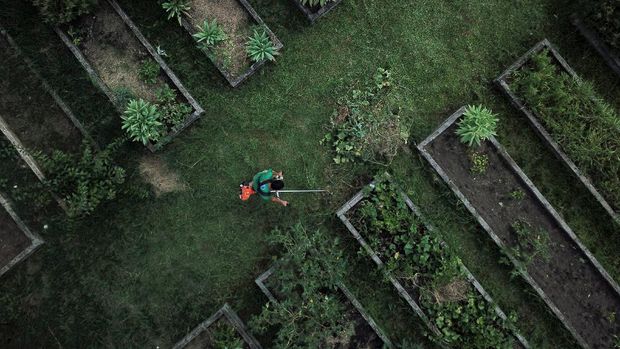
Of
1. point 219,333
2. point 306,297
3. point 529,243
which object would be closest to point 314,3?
Result: point 306,297

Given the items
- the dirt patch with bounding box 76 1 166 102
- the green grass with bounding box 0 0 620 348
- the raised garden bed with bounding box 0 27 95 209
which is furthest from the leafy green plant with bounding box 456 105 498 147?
the raised garden bed with bounding box 0 27 95 209

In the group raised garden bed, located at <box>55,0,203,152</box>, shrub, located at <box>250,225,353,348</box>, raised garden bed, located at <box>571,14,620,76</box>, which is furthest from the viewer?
raised garden bed, located at <box>571,14,620,76</box>

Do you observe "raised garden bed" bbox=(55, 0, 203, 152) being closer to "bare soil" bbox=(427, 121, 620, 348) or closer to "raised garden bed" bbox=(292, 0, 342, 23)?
"raised garden bed" bbox=(292, 0, 342, 23)

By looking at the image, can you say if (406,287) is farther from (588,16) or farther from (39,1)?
(39,1)

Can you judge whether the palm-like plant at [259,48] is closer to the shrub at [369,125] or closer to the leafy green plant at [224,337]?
the shrub at [369,125]

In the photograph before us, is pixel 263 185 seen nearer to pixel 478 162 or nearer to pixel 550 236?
pixel 478 162

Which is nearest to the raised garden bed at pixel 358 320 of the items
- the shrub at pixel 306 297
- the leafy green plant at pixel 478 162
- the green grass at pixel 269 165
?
the shrub at pixel 306 297

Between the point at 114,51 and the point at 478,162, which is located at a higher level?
the point at 114,51

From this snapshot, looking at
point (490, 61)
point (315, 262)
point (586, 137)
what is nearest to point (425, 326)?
point (315, 262)
